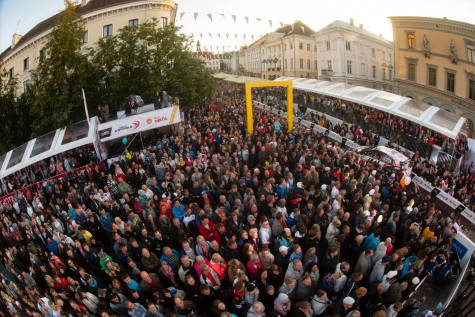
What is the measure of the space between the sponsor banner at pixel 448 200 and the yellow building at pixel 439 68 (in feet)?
13.1

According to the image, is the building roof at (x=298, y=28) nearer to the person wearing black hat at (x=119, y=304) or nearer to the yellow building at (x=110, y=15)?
the yellow building at (x=110, y=15)

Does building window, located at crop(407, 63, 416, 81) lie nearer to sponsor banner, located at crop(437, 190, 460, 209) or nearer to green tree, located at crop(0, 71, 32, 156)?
sponsor banner, located at crop(437, 190, 460, 209)

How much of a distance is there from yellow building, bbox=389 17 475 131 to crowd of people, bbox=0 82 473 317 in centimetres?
433

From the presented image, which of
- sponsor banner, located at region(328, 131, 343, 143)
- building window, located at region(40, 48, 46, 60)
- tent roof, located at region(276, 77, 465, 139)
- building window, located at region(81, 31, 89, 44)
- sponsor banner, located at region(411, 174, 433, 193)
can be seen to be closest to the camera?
building window, located at region(40, 48, 46, 60)

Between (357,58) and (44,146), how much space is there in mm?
11062

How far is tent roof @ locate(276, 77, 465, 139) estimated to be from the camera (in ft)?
39.1

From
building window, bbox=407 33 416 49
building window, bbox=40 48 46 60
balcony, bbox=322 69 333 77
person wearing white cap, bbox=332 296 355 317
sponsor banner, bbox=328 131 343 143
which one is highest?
building window, bbox=407 33 416 49

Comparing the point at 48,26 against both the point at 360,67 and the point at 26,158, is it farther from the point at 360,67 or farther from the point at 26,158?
the point at 360,67

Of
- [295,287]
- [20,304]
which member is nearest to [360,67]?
[295,287]

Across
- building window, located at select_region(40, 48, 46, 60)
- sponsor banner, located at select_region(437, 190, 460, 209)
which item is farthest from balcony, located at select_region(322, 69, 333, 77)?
building window, located at select_region(40, 48, 46, 60)

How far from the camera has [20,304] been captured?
19.2 feet

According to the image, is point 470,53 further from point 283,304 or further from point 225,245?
point 283,304

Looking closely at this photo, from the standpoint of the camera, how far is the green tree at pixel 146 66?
357 inches

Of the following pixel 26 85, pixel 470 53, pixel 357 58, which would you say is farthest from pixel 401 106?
pixel 26 85
